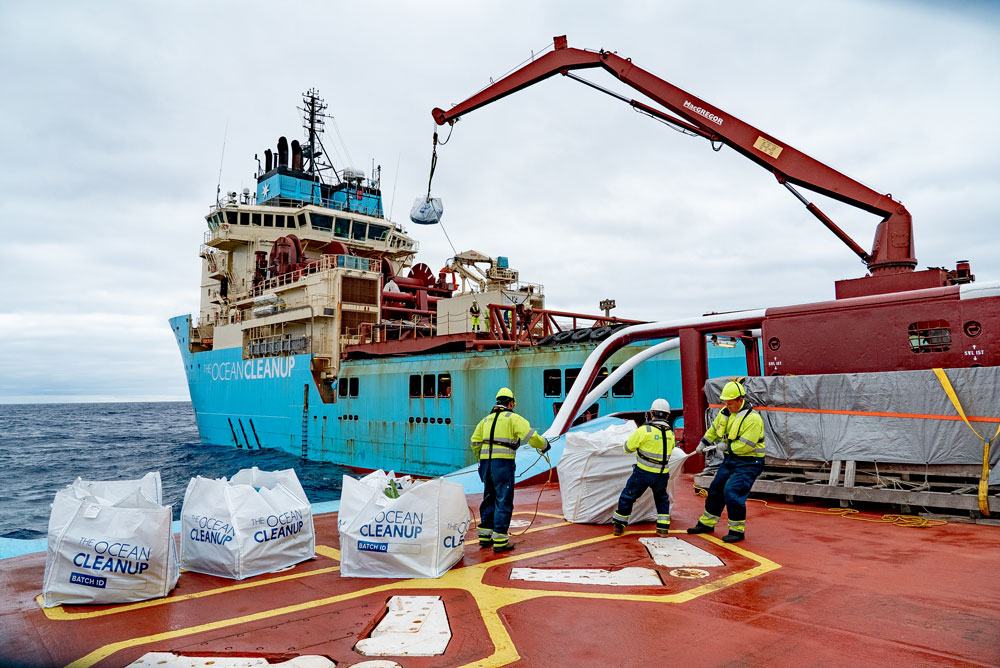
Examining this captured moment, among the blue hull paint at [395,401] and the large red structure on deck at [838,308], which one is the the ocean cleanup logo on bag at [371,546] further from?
the blue hull paint at [395,401]

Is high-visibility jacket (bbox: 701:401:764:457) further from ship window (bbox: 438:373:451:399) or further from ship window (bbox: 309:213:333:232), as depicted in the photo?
ship window (bbox: 309:213:333:232)

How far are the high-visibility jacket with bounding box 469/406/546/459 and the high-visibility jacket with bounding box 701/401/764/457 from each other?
1817 millimetres

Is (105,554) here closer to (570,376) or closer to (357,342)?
(570,376)

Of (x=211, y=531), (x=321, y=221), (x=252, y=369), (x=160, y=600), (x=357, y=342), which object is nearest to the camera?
(x=160, y=600)

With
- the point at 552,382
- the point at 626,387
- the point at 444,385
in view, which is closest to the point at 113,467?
the point at 444,385

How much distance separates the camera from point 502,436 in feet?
19.0

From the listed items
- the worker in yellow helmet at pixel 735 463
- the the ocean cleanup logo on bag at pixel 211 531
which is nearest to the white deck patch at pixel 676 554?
the worker in yellow helmet at pixel 735 463

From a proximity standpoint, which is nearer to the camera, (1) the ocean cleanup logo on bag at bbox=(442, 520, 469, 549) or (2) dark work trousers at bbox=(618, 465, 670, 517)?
(1) the ocean cleanup logo on bag at bbox=(442, 520, 469, 549)

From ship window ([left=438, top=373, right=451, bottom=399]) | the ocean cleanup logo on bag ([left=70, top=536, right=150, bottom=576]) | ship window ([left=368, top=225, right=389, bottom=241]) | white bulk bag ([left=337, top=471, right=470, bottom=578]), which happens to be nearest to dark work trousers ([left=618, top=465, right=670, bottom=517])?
white bulk bag ([left=337, top=471, right=470, bottom=578])

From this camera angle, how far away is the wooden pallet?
6652 millimetres

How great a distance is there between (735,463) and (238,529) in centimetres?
447

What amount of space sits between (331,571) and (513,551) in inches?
64.1

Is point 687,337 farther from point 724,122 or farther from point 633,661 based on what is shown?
point 633,661

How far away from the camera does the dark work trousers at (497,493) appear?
573 cm
